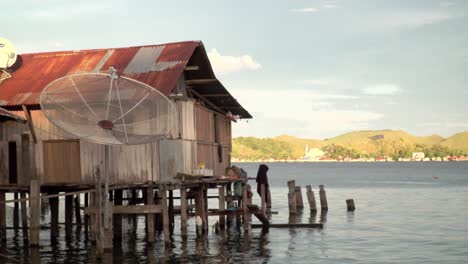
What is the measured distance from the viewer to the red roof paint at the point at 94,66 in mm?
27984

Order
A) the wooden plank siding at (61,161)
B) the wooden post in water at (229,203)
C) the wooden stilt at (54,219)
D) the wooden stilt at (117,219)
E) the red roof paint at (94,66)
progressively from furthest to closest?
the wooden post in water at (229,203), the wooden stilt at (54,219), the wooden stilt at (117,219), the red roof paint at (94,66), the wooden plank siding at (61,161)

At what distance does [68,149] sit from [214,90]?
778cm

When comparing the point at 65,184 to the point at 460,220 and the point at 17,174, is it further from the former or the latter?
the point at 460,220

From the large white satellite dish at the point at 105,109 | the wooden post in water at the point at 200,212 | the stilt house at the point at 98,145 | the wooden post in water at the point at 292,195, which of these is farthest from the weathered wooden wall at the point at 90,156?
the wooden post in water at the point at 292,195

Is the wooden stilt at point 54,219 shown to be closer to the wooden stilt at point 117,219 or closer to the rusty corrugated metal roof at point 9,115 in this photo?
the wooden stilt at point 117,219

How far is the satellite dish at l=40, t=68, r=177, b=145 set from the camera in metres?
23.0

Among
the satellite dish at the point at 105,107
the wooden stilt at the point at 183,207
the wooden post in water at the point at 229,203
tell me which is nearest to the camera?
the satellite dish at the point at 105,107

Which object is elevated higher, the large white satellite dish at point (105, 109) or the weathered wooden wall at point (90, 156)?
the large white satellite dish at point (105, 109)

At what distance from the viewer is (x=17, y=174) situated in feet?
92.0

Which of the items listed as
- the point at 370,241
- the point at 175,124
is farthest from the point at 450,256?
the point at 175,124

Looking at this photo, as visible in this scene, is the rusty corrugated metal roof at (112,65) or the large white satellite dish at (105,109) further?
the rusty corrugated metal roof at (112,65)

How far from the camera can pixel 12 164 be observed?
95.5 feet

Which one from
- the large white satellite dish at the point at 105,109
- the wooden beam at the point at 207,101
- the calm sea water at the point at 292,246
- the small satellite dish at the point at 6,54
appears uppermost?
the small satellite dish at the point at 6,54

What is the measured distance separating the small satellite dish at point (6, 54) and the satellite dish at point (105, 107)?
8294 millimetres
